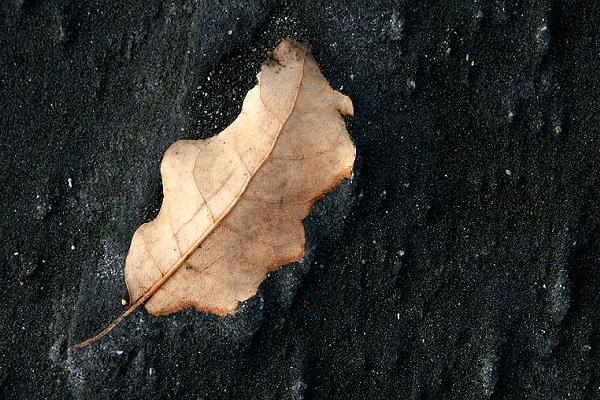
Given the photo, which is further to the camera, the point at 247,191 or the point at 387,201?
the point at 387,201

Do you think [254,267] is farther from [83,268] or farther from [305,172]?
[83,268]

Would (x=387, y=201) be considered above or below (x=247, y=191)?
below

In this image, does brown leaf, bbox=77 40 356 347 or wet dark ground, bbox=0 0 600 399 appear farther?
wet dark ground, bbox=0 0 600 399

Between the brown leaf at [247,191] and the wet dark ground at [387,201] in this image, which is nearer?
the brown leaf at [247,191]
